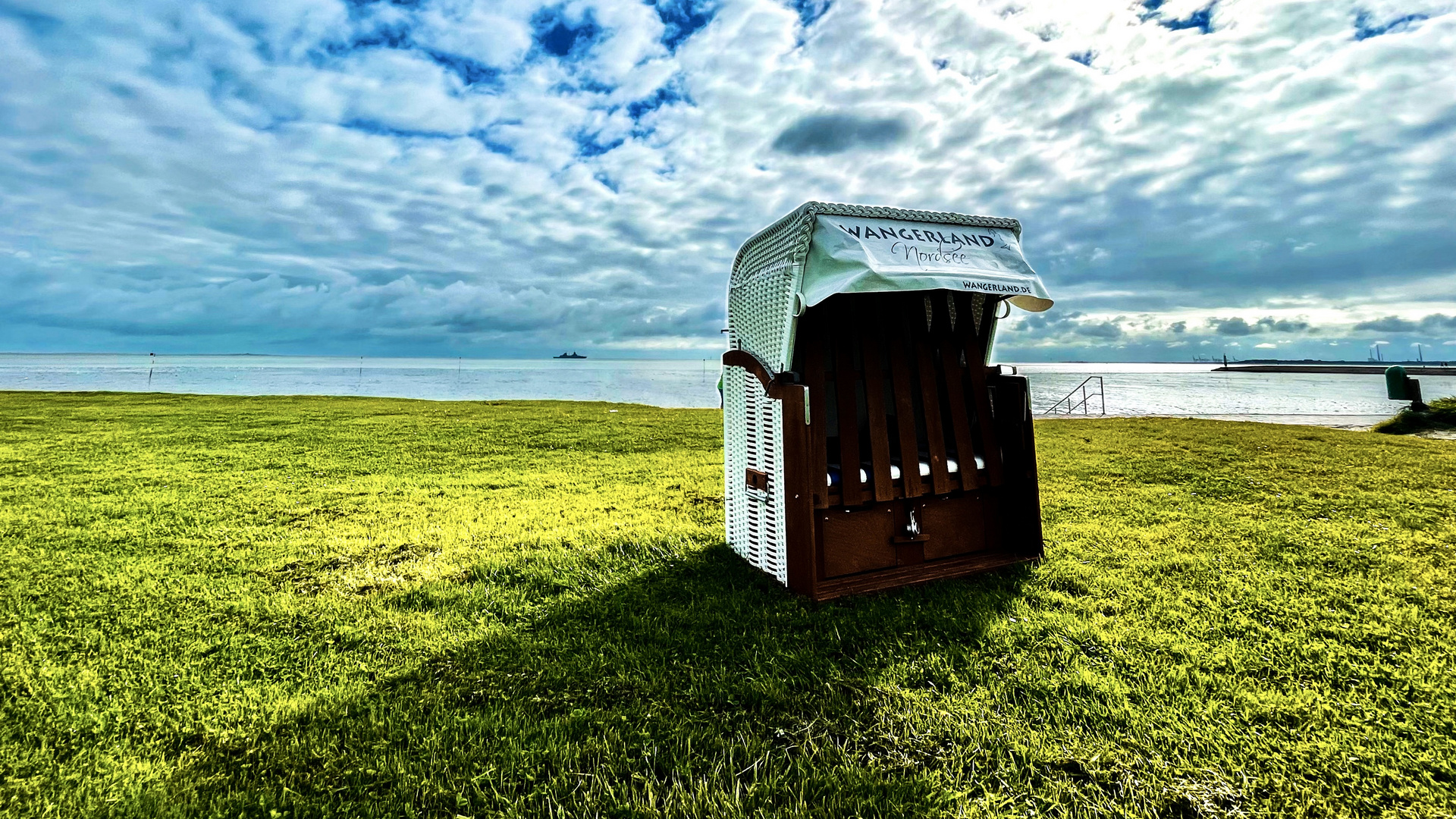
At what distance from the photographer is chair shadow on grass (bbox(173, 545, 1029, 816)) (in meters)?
2.13

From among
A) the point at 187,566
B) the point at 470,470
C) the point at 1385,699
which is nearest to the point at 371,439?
the point at 470,470

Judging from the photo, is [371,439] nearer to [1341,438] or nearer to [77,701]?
[77,701]

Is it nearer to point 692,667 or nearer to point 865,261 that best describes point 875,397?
point 865,261

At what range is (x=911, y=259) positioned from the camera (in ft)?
12.3

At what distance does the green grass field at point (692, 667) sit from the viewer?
2.16 m

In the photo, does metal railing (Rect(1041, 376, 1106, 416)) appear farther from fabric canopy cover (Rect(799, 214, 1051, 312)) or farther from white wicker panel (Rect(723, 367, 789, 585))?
white wicker panel (Rect(723, 367, 789, 585))

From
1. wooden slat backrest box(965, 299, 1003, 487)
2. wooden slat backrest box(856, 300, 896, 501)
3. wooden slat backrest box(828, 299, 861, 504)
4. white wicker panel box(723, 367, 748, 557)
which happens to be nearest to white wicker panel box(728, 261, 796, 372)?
white wicker panel box(723, 367, 748, 557)

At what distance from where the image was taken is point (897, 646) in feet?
10.3

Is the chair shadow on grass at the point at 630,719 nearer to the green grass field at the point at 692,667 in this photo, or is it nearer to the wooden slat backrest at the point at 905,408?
the green grass field at the point at 692,667

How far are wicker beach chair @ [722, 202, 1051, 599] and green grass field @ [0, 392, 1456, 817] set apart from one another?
1.16 feet

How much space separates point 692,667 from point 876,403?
6.71 feet

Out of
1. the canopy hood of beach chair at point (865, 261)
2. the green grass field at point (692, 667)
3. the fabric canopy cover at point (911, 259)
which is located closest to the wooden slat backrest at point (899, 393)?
the canopy hood of beach chair at point (865, 261)

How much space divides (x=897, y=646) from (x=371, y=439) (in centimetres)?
1127

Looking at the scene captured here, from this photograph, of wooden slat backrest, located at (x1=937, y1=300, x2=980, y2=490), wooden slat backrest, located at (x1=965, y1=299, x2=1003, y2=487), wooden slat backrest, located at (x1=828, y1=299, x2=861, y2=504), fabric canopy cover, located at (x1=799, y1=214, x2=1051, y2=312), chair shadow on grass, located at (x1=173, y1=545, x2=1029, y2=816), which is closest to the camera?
chair shadow on grass, located at (x1=173, y1=545, x2=1029, y2=816)
